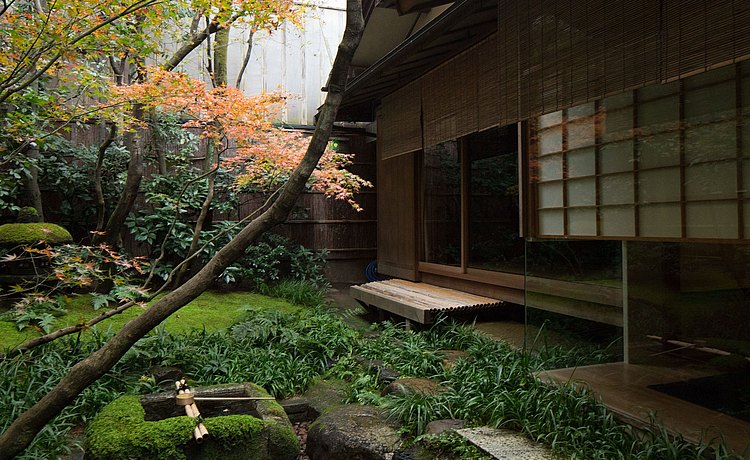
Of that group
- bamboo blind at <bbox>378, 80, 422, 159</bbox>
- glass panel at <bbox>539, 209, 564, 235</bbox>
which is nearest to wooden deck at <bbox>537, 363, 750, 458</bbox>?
glass panel at <bbox>539, 209, 564, 235</bbox>

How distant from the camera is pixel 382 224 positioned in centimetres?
995

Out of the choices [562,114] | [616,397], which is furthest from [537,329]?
[562,114]

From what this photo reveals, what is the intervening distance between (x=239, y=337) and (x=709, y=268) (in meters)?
4.87

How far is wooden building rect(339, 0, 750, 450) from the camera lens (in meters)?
3.08

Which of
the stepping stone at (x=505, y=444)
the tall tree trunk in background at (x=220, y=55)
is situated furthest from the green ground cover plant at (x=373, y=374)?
the tall tree trunk in background at (x=220, y=55)

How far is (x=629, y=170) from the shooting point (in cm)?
383

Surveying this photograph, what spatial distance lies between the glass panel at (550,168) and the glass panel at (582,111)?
1.24ft

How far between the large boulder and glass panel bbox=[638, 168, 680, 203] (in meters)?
2.51

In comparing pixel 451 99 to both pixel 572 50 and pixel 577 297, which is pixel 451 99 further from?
pixel 577 297

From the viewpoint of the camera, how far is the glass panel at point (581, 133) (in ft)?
13.6

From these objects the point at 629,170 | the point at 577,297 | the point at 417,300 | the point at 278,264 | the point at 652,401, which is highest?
the point at 629,170

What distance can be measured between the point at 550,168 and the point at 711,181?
1519 millimetres

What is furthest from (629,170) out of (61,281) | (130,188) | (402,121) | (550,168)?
(130,188)

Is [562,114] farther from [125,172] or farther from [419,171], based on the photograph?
[125,172]
